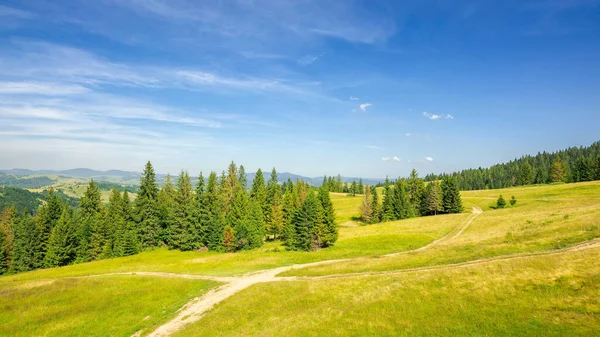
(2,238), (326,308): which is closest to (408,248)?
(326,308)

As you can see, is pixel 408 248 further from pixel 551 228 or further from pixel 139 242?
pixel 139 242

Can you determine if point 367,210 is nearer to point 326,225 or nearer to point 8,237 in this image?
point 326,225

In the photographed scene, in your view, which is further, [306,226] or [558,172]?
[558,172]

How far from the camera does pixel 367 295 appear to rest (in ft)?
81.8

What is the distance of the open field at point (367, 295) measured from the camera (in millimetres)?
19031

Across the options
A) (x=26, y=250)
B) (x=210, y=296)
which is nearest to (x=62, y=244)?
(x=26, y=250)

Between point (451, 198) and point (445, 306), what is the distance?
255 ft

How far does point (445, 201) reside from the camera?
91.1 meters

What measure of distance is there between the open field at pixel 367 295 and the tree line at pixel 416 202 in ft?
143

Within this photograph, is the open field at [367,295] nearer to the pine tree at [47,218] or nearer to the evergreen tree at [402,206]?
the pine tree at [47,218]

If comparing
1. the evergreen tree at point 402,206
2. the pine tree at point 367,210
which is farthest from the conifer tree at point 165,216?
the evergreen tree at point 402,206

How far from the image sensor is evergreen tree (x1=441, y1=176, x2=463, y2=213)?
89062 mm

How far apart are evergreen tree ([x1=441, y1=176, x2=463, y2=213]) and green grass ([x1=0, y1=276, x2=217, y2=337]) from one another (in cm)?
7742

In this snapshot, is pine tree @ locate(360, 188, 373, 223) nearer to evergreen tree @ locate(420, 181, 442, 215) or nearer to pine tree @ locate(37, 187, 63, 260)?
evergreen tree @ locate(420, 181, 442, 215)
